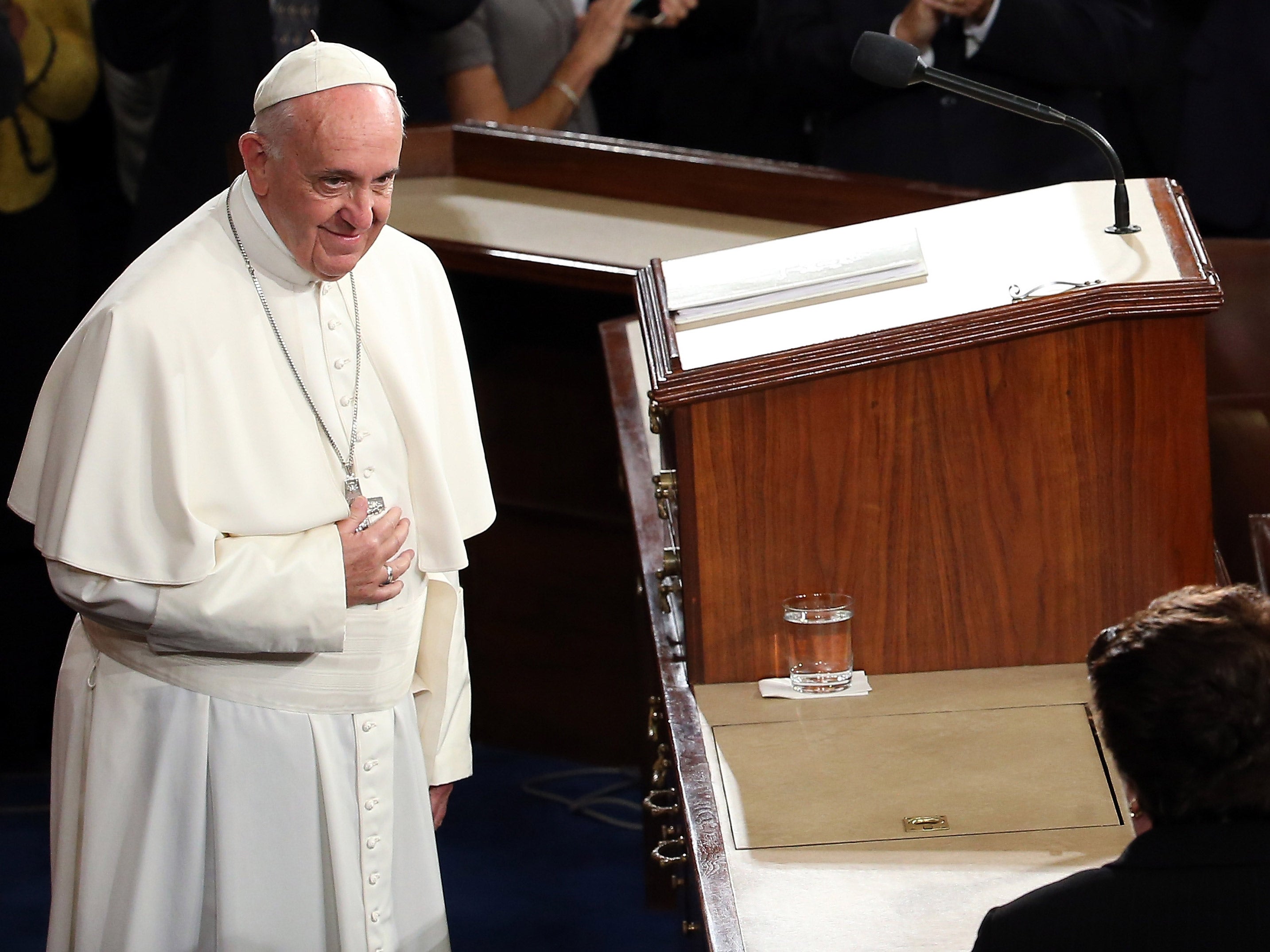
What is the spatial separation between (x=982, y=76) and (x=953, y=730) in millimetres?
2663

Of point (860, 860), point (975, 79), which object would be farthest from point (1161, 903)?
point (975, 79)

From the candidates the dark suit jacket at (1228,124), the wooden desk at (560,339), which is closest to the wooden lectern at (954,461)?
the wooden desk at (560,339)

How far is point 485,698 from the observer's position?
4.55 meters

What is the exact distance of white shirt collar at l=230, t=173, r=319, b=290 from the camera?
2260mm

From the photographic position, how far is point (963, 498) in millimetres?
2279

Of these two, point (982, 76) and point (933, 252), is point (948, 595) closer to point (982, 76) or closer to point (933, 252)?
point (933, 252)

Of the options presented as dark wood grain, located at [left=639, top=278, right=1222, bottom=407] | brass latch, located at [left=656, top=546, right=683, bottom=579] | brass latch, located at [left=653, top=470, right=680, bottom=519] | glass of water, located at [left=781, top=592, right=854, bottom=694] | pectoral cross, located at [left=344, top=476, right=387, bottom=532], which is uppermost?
dark wood grain, located at [left=639, top=278, right=1222, bottom=407]

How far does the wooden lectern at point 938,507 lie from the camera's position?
2.16 meters

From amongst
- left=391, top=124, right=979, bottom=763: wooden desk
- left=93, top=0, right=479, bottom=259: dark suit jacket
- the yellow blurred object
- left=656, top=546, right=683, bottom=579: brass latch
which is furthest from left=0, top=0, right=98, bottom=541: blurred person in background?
left=656, top=546, right=683, bottom=579: brass latch

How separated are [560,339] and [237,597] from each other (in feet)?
6.70

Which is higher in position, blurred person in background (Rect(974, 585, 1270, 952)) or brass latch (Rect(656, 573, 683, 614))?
brass latch (Rect(656, 573, 683, 614))

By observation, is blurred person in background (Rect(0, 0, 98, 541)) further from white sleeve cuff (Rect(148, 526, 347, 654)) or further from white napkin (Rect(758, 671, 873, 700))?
white napkin (Rect(758, 671, 873, 700))

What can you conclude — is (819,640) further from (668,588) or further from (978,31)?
(978,31)

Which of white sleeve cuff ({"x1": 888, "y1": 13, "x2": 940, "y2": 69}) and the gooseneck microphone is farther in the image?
white sleeve cuff ({"x1": 888, "y1": 13, "x2": 940, "y2": 69})
